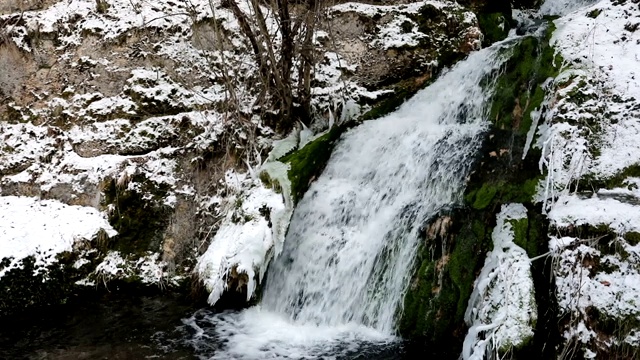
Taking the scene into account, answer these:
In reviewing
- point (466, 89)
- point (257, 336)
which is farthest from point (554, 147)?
point (257, 336)

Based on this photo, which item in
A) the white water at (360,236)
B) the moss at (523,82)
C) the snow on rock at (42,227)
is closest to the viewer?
the white water at (360,236)

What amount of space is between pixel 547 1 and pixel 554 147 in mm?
5680

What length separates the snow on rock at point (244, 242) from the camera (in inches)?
229

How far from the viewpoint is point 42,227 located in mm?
6660

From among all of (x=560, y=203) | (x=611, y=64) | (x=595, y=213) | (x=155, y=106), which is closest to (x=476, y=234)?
(x=560, y=203)

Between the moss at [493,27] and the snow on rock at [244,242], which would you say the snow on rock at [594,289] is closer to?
the snow on rock at [244,242]

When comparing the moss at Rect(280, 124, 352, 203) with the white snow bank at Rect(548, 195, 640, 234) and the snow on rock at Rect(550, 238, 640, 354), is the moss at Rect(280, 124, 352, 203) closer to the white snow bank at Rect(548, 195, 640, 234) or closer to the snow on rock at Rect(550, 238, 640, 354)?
the white snow bank at Rect(548, 195, 640, 234)

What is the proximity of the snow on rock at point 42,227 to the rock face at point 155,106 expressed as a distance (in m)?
0.11

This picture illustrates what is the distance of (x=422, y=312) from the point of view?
518 cm

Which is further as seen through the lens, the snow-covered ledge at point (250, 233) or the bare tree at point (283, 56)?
the bare tree at point (283, 56)

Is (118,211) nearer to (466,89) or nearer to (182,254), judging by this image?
(182,254)

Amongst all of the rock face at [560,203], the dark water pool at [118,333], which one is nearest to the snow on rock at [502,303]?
the rock face at [560,203]

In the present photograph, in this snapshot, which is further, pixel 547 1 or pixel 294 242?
pixel 547 1

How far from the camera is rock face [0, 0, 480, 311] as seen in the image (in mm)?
6727
